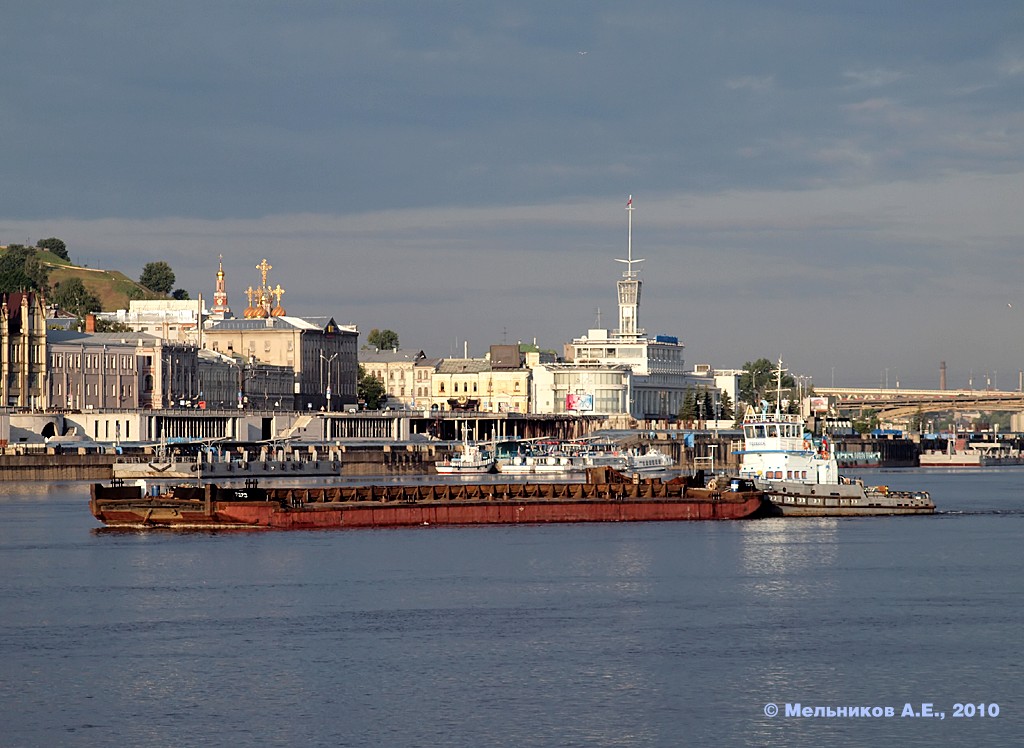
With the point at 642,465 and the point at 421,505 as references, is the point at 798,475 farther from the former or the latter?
the point at 642,465

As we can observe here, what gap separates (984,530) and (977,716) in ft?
212

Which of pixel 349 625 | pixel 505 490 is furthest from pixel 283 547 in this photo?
pixel 349 625

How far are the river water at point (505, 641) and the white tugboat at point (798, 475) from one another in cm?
1473

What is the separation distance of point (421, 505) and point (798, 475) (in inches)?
956

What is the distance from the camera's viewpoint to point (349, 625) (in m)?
66.9

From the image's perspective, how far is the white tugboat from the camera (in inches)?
4582

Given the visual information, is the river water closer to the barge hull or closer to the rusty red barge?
the barge hull

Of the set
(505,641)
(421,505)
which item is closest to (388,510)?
(421,505)

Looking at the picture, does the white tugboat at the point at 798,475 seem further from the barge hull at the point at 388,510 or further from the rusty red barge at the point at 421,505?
the barge hull at the point at 388,510

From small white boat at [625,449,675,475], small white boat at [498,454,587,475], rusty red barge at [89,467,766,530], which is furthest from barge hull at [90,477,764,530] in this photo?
small white boat at [498,454,587,475]

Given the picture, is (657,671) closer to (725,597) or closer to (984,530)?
(725,597)

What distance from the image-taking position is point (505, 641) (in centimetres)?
6300

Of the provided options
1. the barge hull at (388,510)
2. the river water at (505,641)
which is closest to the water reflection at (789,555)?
the river water at (505,641)

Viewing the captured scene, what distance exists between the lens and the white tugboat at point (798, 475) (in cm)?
11638
